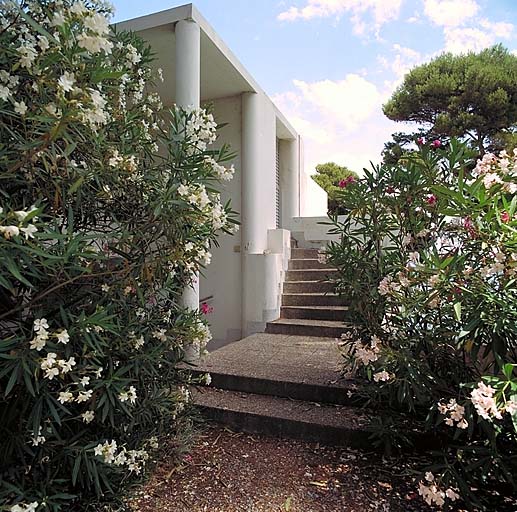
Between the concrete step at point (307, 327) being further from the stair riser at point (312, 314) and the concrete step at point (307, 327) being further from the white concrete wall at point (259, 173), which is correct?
the white concrete wall at point (259, 173)

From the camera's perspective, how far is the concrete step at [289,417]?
259 cm

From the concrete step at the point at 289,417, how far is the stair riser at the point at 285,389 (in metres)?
0.05

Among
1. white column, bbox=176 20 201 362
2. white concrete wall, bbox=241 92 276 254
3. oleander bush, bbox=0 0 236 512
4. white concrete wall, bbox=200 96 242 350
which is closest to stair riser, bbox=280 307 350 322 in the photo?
white concrete wall, bbox=200 96 242 350

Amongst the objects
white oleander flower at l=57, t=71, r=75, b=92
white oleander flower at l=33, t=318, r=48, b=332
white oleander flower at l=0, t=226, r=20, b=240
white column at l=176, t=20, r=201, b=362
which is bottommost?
white oleander flower at l=33, t=318, r=48, b=332

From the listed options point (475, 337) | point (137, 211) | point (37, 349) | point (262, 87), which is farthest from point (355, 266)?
point (262, 87)

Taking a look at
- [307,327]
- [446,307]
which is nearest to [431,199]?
[446,307]

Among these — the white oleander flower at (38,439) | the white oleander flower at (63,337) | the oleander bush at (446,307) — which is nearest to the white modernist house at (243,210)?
the oleander bush at (446,307)

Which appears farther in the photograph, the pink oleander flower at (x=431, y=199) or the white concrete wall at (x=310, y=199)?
the white concrete wall at (x=310, y=199)

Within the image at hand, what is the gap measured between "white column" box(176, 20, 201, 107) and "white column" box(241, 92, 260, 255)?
71.7 inches

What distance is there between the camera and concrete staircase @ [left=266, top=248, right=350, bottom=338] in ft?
17.0

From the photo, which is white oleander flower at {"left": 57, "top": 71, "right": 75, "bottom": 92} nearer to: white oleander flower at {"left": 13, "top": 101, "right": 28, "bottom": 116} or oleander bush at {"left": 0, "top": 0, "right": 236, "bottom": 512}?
oleander bush at {"left": 0, "top": 0, "right": 236, "bottom": 512}

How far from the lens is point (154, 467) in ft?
7.50

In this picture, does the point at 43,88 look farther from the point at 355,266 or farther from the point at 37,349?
the point at 355,266

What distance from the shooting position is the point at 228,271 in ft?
19.2
